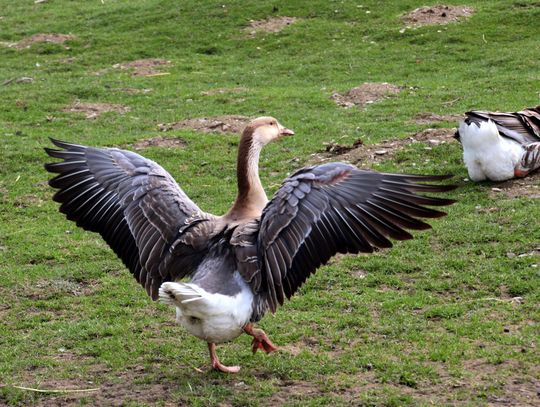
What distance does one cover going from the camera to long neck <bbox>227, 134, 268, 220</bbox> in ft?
22.0

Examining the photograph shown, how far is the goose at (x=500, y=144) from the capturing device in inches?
384

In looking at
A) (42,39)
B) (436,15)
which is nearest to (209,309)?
(436,15)

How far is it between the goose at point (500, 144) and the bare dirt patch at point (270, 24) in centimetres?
1045

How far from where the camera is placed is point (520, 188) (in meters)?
9.88

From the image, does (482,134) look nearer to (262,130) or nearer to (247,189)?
(262,130)

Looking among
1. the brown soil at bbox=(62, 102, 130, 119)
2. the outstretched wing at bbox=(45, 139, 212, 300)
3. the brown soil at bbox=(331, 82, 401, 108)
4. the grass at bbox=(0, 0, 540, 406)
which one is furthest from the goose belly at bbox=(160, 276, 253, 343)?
the brown soil at bbox=(62, 102, 130, 119)

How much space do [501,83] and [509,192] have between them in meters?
5.39

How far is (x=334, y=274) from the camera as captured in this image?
8211 mm

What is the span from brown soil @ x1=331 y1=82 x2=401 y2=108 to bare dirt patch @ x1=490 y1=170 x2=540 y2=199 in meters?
4.63

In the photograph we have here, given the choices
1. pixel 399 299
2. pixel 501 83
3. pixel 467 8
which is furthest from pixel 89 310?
pixel 467 8

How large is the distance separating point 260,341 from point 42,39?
1632 cm

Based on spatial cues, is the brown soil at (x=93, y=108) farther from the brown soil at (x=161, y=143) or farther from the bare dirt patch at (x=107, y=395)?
the bare dirt patch at (x=107, y=395)

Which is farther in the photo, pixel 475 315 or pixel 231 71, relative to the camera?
pixel 231 71

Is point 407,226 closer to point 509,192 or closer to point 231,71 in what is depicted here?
point 509,192
